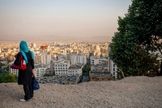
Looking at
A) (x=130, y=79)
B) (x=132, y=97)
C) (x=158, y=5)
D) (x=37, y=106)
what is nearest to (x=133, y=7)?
(x=158, y=5)

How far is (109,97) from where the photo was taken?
5137 mm

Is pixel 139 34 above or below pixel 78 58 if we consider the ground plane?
above

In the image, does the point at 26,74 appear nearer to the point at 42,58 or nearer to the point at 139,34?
the point at 139,34

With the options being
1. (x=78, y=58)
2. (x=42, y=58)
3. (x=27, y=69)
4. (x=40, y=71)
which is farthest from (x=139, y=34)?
(x=78, y=58)

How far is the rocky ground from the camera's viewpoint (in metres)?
4.57

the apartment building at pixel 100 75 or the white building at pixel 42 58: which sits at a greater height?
the white building at pixel 42 58

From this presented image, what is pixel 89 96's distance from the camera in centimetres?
522

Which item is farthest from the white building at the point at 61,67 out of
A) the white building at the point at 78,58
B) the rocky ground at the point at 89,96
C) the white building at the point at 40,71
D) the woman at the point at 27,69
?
the woman at the point at 27,69

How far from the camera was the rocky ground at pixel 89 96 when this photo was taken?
15.0 ft

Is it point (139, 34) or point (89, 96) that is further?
point (139, 34)

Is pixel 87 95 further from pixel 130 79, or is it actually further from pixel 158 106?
pixel 130 79

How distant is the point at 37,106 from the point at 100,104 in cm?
156

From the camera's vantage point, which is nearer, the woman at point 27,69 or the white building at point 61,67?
the woman at point 27,69

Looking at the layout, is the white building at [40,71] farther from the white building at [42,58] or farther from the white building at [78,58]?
the white building at [78,58]
